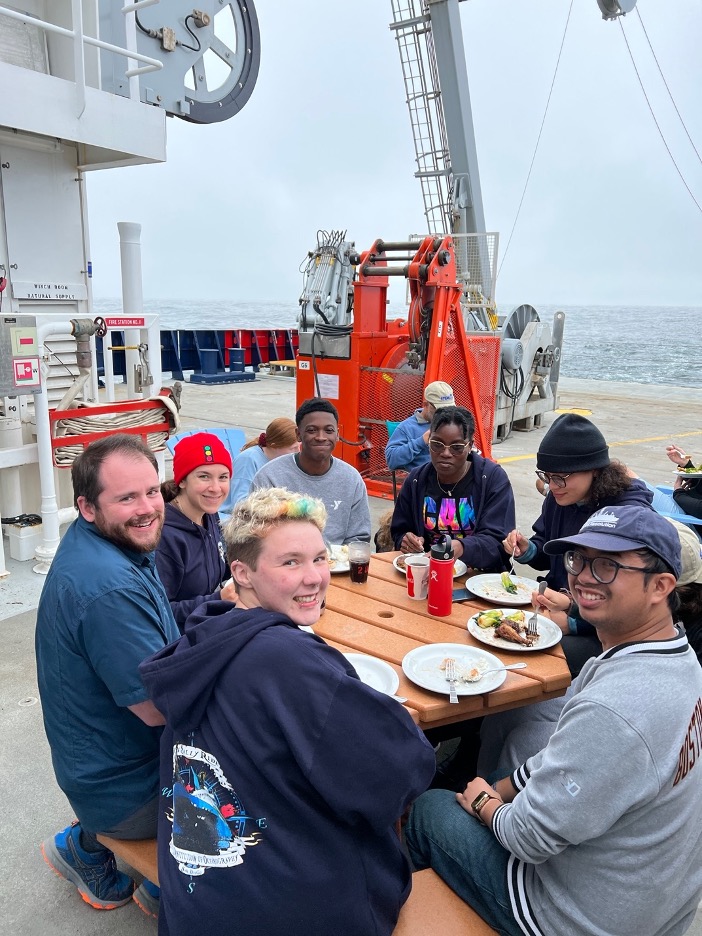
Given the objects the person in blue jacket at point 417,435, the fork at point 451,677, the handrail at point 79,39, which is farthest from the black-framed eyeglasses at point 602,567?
the handrail at point 79,39

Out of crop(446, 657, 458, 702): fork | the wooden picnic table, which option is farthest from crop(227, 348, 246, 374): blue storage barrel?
crop(446, 657, 458, 702): fork

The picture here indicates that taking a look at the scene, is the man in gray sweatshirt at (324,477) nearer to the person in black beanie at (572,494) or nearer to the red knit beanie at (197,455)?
the red knit beanie at (197,455)

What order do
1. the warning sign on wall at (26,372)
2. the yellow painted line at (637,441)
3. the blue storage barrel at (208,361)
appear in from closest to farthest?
the warning sign on wall at (26,372) < the yellow painted line at (637,441) < the blue storage barrel at (208,361)

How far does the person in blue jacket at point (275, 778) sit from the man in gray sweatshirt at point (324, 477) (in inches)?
84.1

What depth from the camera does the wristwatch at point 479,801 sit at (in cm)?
178

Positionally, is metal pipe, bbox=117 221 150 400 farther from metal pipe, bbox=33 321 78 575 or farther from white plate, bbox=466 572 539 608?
white plate, bbox=466 572 539 608

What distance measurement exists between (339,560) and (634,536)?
167 centimetres

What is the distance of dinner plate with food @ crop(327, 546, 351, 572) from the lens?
297 cm

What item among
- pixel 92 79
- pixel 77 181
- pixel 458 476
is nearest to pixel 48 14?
pixel 92 79

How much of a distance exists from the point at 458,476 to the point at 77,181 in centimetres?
479

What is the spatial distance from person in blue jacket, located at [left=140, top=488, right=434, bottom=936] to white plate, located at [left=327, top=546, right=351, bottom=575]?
1.57 meters

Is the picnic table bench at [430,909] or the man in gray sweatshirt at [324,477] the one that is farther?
the man in gray sweatshirt at [324,477]

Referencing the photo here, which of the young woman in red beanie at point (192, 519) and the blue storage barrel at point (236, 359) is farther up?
the blue storage barrel at point (236, 359)

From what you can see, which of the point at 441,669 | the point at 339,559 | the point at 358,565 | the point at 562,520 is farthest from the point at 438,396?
the point at 441,669
